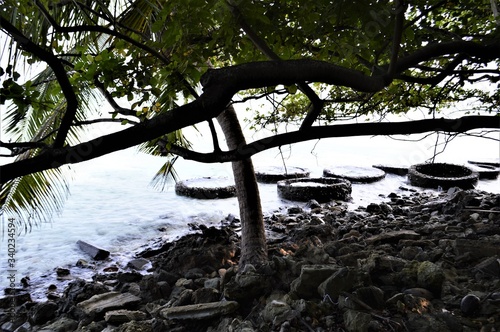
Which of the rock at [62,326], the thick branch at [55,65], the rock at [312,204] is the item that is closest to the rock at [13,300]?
the rock at [62,326]

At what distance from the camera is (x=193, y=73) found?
2352mm

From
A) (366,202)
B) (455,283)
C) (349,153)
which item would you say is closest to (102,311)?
(455,283)

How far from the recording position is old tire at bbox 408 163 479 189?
9367 mm

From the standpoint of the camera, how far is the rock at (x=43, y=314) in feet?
11.6

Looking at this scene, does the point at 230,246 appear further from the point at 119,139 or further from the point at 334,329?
the point at 119,139

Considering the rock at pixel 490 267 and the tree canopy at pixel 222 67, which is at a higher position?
the tree canopy at pixel 222 67

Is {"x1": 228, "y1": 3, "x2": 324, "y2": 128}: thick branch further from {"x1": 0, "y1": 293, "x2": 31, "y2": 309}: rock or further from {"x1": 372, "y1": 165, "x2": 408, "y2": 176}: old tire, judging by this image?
{"x1": 372, "y1": 165, "x2": 408, "y2": 176}: old tire

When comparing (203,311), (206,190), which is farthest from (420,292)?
(206,190)

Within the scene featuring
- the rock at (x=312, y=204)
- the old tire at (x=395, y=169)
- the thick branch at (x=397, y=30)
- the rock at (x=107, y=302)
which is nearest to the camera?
the thick branch at (x=397, y=30)

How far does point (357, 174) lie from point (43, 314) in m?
9.52

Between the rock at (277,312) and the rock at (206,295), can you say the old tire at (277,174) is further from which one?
the rock at (277,312)

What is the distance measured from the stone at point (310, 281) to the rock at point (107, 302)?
1.44 m

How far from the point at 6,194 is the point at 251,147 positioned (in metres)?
3.60

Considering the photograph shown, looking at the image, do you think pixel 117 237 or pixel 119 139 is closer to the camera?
pixel 119 139
